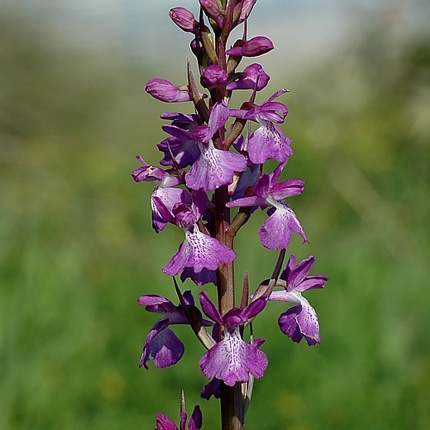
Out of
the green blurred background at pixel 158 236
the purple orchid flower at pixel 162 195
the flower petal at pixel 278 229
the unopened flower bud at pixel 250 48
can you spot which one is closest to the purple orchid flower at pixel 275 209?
the flower petal at pixel 278 229

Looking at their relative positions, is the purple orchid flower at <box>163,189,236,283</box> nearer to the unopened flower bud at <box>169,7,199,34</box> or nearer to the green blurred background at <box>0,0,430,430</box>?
the unopened flower bud at <box>169,7,199,34</box>

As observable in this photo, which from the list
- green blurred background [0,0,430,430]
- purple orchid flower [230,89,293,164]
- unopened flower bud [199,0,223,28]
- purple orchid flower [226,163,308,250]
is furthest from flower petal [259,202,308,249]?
green blurred background [0,0,430,430]

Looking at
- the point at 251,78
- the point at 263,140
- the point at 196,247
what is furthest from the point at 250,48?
the point at 196,247

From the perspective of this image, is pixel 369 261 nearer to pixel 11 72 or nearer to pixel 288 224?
pixel 288 224

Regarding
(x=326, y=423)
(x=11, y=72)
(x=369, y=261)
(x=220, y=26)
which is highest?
(x=220, y=26)

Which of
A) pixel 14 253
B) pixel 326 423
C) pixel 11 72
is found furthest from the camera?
pixel 11 72

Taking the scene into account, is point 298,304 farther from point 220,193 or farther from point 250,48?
point 250,48

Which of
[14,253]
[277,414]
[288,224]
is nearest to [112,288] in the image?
[14,253]
